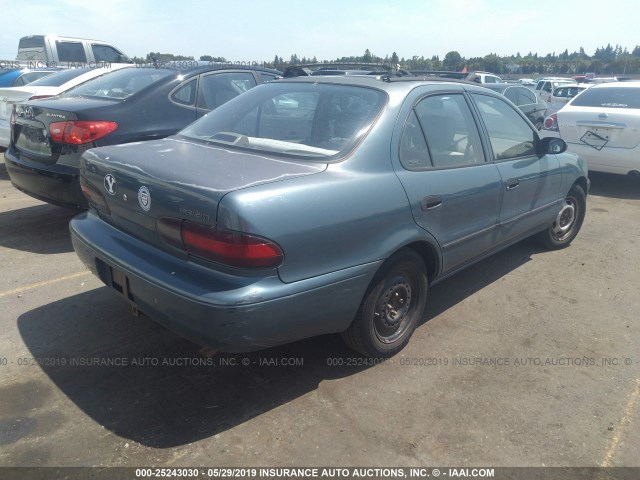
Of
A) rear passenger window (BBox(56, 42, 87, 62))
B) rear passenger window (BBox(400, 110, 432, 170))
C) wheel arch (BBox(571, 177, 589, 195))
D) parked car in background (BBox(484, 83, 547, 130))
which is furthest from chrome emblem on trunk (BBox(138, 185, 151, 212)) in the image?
rear passenger window (BBox(56, 42, 87, 62))

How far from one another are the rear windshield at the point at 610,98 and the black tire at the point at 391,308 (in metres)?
6.08

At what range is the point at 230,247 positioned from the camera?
2344mm

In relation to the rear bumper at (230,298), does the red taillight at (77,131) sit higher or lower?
higher

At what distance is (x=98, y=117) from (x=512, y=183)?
3551 mm

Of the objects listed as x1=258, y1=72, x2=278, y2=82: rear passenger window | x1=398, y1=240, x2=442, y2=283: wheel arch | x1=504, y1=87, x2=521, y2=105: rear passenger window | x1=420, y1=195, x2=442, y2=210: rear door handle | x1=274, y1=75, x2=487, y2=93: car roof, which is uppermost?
x1=274, y1=75, x2=487, y2=93: car roof

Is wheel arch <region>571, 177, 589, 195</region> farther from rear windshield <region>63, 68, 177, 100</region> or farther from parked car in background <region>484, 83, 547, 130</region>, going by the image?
parked car in background <region>484, 83, 547, 130</region>

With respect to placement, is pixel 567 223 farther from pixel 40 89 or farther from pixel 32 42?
pixel 32 42

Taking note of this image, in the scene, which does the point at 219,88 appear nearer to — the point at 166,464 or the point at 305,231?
the point at 305,231

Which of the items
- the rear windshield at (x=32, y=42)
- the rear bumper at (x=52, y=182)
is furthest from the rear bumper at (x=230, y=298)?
the rear windshield at (x=32, y=42)

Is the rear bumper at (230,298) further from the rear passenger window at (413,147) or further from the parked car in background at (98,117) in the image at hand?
the parked car in background at (98,117)

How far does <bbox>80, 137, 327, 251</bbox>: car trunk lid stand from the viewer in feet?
8.03

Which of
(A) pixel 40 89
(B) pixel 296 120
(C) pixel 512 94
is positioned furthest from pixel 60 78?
(C) pixel 512 94

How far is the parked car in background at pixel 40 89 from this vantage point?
22.2 ft

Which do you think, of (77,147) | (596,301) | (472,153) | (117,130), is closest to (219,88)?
(117,130)
